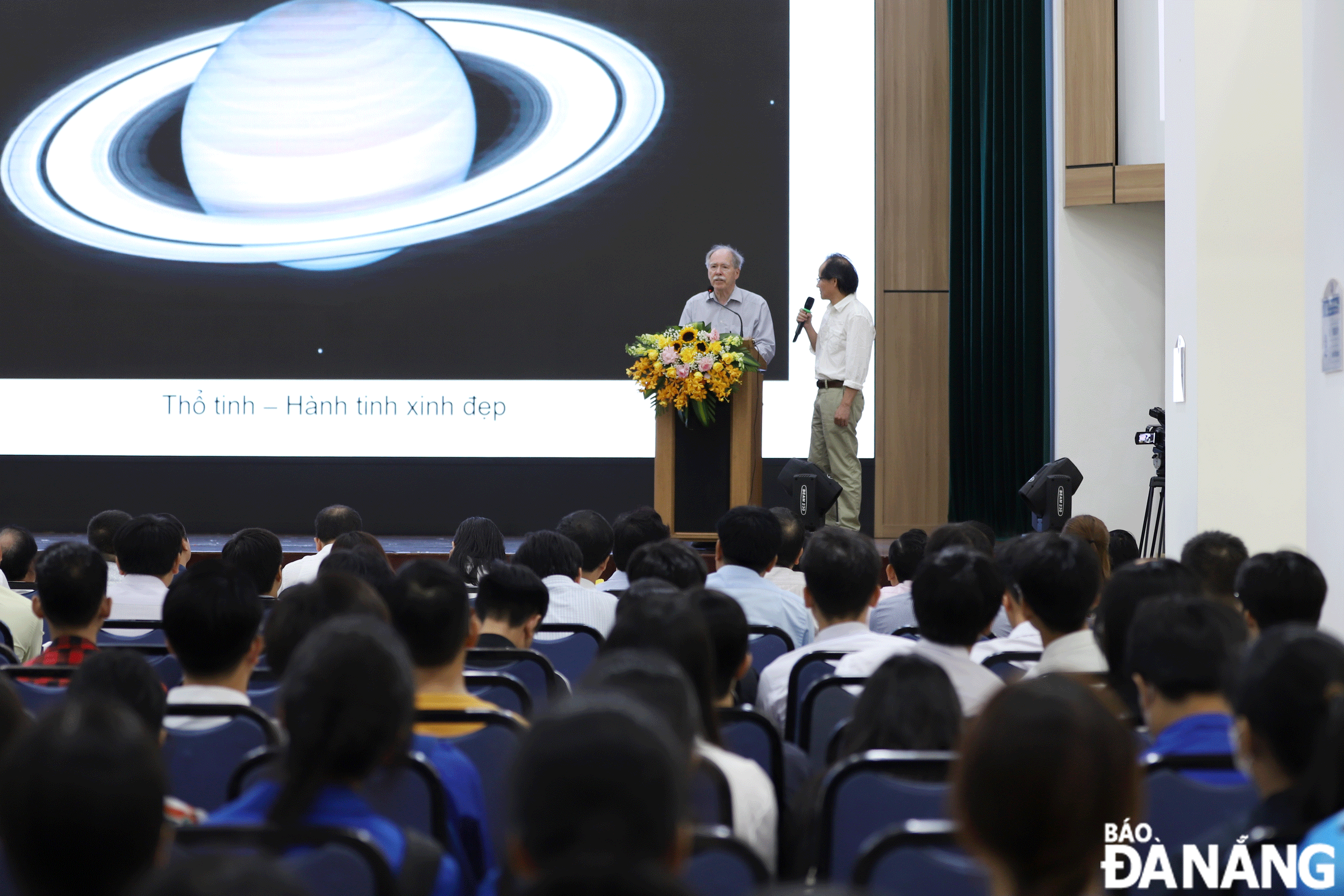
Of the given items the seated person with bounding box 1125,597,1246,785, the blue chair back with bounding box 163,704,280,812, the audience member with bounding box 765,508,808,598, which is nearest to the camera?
the seated person with bounding box 1125,597,1246,785

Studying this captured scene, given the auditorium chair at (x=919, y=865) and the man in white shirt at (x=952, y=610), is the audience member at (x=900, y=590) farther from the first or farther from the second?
the auditorium chair at (x=919, y=865)

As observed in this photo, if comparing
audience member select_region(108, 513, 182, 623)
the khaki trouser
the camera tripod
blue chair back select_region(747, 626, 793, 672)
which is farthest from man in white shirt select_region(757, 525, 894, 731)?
the khaki trouser

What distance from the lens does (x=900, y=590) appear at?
155 inches

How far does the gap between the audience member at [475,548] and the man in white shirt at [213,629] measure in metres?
1.87

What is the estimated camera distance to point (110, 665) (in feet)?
6.10

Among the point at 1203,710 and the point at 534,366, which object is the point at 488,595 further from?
the point at 534,366

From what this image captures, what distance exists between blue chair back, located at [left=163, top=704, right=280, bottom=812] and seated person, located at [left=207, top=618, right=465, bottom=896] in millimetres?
568

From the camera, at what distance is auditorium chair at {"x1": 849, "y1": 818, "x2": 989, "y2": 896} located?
4.51 feet

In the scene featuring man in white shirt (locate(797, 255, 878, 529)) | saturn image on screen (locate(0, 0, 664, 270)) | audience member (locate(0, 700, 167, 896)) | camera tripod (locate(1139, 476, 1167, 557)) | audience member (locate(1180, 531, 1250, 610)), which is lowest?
camera tripod (locate(1139, 476, 1167, 557))

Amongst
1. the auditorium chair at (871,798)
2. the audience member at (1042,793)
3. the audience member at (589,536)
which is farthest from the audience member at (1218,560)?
the audience member at (1042,793)

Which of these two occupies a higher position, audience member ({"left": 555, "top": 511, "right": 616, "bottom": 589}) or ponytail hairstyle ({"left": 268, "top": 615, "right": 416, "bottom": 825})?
ponytail hairstyle ({"left": 268, "top": 615, "right": 416, "bottom": 825})

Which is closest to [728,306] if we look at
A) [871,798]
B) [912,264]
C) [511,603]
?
[912,264]

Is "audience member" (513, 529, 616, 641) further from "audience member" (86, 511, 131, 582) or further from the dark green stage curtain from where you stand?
the dark green stage curtain

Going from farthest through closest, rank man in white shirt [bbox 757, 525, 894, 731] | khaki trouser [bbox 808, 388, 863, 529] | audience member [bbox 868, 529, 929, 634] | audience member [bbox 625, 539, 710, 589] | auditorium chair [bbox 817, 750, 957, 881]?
khaki trouser [bbox 808, 388, 863, 529], audience member [bbox 868, 529, 929, 634], audience member [bbox 625, 539, 710, 589], man in white shirt [bbox 757, 525, 894, 731], auditorium chair [bbox 817, 750, 957, 881]
